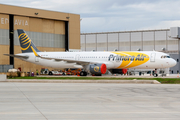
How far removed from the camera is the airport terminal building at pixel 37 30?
50.9 m

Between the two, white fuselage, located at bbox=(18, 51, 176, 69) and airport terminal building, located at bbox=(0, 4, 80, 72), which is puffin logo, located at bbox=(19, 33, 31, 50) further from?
airport terminal building, located at bbox=(0, 4, 80, 72)

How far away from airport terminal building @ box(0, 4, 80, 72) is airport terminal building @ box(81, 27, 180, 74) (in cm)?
3055

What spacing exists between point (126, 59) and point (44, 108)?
3025 centimetres

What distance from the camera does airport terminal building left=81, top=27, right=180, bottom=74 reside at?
273 feet

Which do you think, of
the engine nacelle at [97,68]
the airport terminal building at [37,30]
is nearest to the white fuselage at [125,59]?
the engine nacelle at [97,68]

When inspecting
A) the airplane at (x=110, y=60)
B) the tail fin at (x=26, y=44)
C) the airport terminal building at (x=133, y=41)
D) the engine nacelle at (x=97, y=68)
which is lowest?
the engine nacelle at (x=97, y=68)

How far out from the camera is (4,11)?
49938 mm

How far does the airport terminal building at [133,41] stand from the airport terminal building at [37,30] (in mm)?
30552

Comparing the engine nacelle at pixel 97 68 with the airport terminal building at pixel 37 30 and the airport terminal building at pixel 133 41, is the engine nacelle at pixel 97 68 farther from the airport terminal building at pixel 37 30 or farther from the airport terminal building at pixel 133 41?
the airport terminal building at pixel 133 41

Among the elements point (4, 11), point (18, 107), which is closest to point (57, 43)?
point (4, 11)

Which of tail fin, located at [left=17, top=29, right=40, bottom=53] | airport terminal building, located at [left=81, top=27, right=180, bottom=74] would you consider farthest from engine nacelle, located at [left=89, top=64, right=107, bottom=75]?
airport terminal building, located at [left=81, top=27, right=180, bottom=74]

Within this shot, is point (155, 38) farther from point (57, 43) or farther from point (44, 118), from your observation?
point (44, 118)

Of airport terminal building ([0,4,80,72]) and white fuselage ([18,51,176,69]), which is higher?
airport terminal building ([0,4,80,72])

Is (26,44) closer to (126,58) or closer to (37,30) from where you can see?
(37,30)
